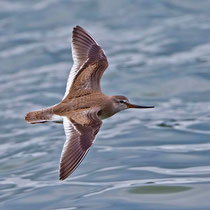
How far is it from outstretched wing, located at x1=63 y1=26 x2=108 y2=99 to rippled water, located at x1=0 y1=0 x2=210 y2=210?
1.34 m

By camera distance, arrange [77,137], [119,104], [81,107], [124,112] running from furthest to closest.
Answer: [124,112] < [119,104] < [81,107] < [77,137]

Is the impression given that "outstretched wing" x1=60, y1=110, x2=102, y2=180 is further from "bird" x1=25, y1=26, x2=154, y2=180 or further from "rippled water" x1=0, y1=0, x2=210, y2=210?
"rippled water" x1=0, y1=0, x2=210, y2=210

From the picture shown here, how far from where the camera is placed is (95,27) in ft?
56.2

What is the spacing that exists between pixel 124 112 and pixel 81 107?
4.69 meters

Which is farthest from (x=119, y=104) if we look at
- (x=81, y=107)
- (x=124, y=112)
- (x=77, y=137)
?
(x=124, y=112)

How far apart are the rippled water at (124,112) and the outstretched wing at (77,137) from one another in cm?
126

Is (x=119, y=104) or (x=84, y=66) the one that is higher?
(x=84, y=66)

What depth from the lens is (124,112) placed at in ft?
43.6

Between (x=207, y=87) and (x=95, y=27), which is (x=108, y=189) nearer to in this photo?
(x=207, y=87)

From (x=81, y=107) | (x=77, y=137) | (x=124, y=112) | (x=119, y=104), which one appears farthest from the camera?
(x=124, y=112)

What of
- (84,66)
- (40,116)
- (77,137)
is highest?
(84,66)

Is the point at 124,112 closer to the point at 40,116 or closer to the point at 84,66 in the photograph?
the point at 84,66

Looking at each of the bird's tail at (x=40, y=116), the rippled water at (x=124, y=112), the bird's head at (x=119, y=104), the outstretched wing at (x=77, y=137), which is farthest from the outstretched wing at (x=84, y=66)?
the rippled water at (x=124, y=112)

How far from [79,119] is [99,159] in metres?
2.61
